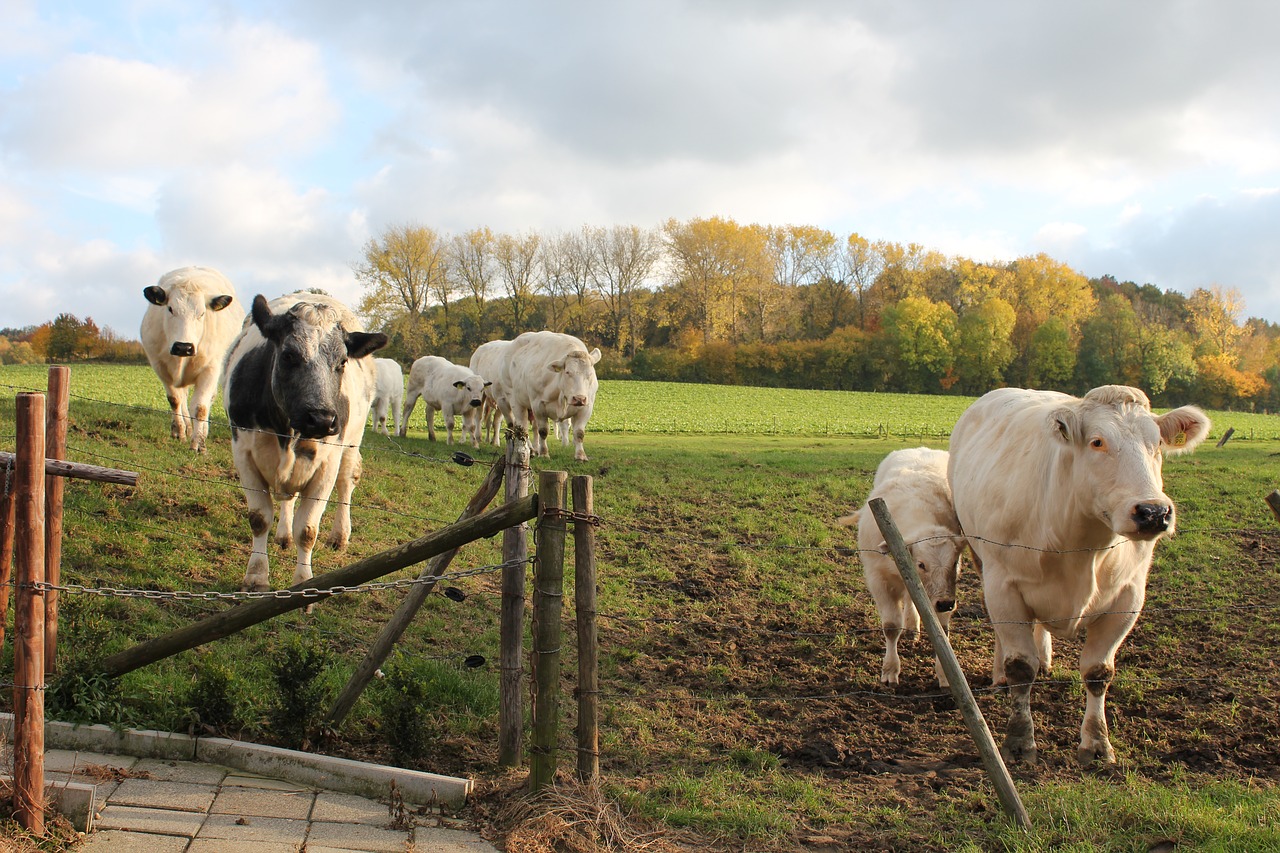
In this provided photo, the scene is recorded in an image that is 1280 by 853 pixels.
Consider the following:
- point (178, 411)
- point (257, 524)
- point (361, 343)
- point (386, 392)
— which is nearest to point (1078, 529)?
point (361, 343)

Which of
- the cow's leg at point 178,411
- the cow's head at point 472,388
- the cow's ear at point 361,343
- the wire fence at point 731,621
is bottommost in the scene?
the wire fence at point 731,621

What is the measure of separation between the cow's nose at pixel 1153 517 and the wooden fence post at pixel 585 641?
124 inches

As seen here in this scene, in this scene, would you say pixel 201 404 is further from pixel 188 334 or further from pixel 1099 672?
pixel 1099 672

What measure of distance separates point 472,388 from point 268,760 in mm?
15000

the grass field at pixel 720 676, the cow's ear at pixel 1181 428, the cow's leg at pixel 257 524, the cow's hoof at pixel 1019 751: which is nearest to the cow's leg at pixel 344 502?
the grass field at pixel 720 676

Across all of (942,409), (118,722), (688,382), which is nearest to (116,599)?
(118,722)

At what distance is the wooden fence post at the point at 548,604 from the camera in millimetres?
4941

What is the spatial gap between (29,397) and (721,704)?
16.5 ft

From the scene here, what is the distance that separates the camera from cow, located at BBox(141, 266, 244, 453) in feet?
41.0

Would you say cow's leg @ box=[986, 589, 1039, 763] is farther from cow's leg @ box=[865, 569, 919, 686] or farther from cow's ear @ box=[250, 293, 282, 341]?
cow's ear @ box=[250, 293, 282, 341]

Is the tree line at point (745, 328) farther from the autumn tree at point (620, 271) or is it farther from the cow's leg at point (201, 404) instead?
the cow's leg at point (201, 404)

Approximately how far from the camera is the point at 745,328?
68.2 meters

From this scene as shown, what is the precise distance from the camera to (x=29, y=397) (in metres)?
4.05

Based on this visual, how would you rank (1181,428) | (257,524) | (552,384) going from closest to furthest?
(1181,428), (257,524), (552,384)
